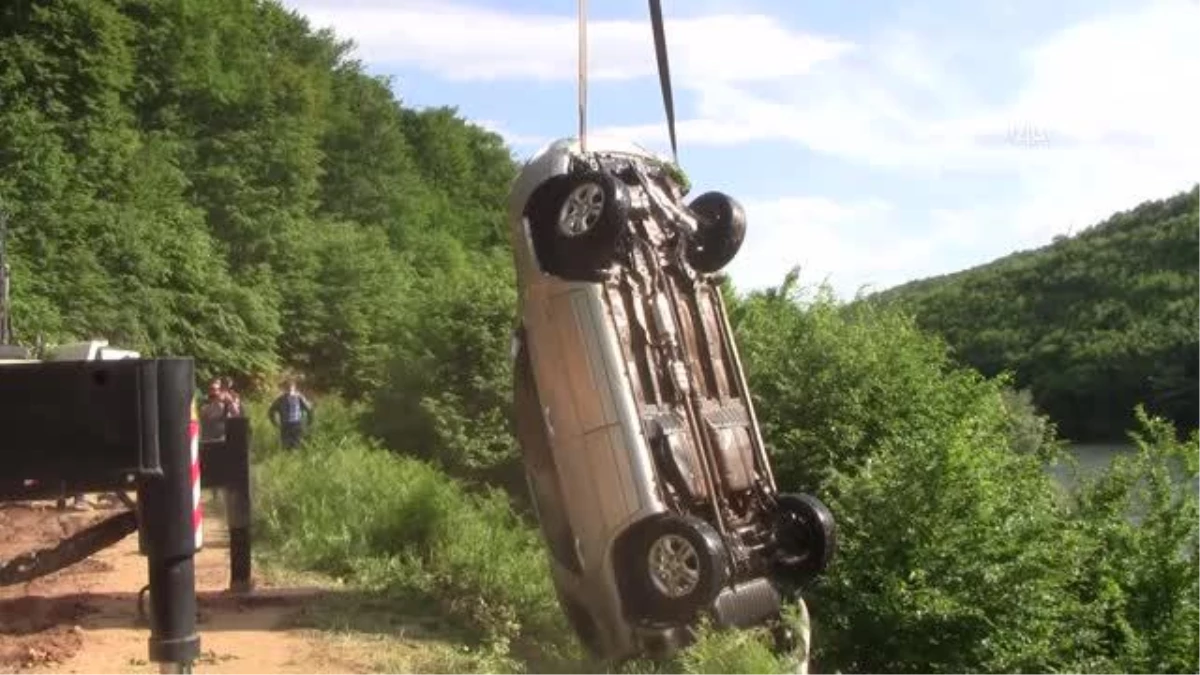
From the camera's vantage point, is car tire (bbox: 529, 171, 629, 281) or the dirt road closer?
the dirt road

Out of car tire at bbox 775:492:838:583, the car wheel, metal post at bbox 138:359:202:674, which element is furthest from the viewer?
the car wheel

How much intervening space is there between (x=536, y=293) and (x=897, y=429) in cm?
525

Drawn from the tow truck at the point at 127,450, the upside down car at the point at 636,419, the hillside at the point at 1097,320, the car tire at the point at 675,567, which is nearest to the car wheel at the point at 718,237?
the upside down car at the point at 636,419

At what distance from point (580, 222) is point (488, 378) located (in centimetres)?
829

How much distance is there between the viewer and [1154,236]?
51750mm

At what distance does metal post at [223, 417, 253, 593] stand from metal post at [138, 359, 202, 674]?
121 inches

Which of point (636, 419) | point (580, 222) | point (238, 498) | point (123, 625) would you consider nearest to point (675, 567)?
point (636, 419)

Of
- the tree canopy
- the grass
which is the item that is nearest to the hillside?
the tree canopy

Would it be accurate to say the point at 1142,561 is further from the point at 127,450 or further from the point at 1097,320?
the point at 1097,320

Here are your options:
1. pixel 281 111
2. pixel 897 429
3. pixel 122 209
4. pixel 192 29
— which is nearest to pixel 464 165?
pixel 281 111

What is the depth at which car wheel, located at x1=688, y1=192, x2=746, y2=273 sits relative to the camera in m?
10.6

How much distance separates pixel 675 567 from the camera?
8961 millimetres

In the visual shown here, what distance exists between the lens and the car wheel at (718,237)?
1059 cm

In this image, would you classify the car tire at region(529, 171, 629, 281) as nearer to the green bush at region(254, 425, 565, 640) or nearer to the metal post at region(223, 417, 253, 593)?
the metal post at region(223, 417, 253, 593)
